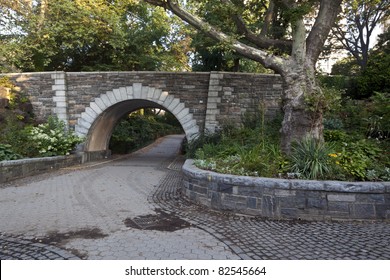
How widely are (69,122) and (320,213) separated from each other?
35.2 ft

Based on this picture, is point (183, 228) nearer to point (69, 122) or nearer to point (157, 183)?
point (157, 183)

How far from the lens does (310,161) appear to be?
453 centimetres

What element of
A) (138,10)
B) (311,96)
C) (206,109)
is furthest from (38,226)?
(138,10)

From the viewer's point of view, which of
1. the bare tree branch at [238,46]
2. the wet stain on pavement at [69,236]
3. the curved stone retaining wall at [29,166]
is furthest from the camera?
the curved stone retaining wall at [29,166]

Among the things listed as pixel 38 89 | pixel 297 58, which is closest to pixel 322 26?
pixel 297 58

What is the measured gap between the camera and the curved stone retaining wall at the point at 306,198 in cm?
396

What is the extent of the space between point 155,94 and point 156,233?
8646 millimetres

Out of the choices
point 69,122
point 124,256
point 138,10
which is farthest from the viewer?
point 138,10

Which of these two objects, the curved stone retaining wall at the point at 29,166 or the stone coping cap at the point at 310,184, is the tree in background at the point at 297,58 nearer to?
the stone coping cap at the point at 310,184

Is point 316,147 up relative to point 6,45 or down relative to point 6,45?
down

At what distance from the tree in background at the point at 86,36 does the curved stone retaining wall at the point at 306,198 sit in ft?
35.0

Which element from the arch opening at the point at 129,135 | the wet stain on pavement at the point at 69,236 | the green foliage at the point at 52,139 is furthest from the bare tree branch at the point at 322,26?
the arch opening at the point at 129,135

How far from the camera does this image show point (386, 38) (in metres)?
16.1

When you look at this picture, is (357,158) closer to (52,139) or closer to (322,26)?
(322,26)
